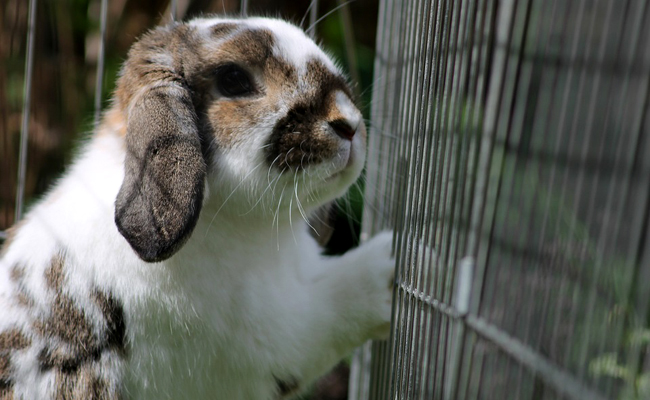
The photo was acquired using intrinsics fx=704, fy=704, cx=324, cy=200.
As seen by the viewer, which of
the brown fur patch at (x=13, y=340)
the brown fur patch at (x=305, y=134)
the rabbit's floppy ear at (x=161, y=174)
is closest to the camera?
the rabbit's floppy ear at (x=161, y=174)

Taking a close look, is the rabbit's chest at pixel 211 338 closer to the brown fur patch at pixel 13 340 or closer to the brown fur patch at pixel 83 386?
the brown fur patch at pixel 83 386

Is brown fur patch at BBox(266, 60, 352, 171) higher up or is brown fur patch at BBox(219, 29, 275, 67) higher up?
brown fur patch at BBox(219, 29, 275, 67)

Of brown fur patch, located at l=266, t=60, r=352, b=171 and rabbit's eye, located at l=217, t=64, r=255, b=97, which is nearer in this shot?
brown fur patch, located at l=266, t=60, r=352, b=171

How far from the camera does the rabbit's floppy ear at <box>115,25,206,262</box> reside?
1669 millimetres

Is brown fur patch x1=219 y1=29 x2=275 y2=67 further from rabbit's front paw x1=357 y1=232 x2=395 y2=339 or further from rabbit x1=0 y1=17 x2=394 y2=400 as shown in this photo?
rabbit's front paw x1=357 y1=232 x2=395 y2=339

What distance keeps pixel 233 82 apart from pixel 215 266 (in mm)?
509

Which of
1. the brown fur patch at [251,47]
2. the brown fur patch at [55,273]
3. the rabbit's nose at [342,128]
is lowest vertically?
the brown fur patch at [55,273]

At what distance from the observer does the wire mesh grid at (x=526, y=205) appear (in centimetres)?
73

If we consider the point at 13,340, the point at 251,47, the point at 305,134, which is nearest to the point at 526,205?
the point at 305,134

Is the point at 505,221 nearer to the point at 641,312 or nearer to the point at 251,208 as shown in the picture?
the point at 641,312

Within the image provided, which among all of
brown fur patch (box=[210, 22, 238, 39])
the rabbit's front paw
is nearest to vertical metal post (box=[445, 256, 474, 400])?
the rabbit's front paw

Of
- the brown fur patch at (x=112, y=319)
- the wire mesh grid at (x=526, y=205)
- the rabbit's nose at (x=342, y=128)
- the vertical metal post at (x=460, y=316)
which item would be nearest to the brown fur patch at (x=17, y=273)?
the brown fur patch at (x=112, y=319)

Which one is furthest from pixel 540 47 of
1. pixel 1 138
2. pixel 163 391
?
pixel 1 138

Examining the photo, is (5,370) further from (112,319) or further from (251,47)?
(251,47)
